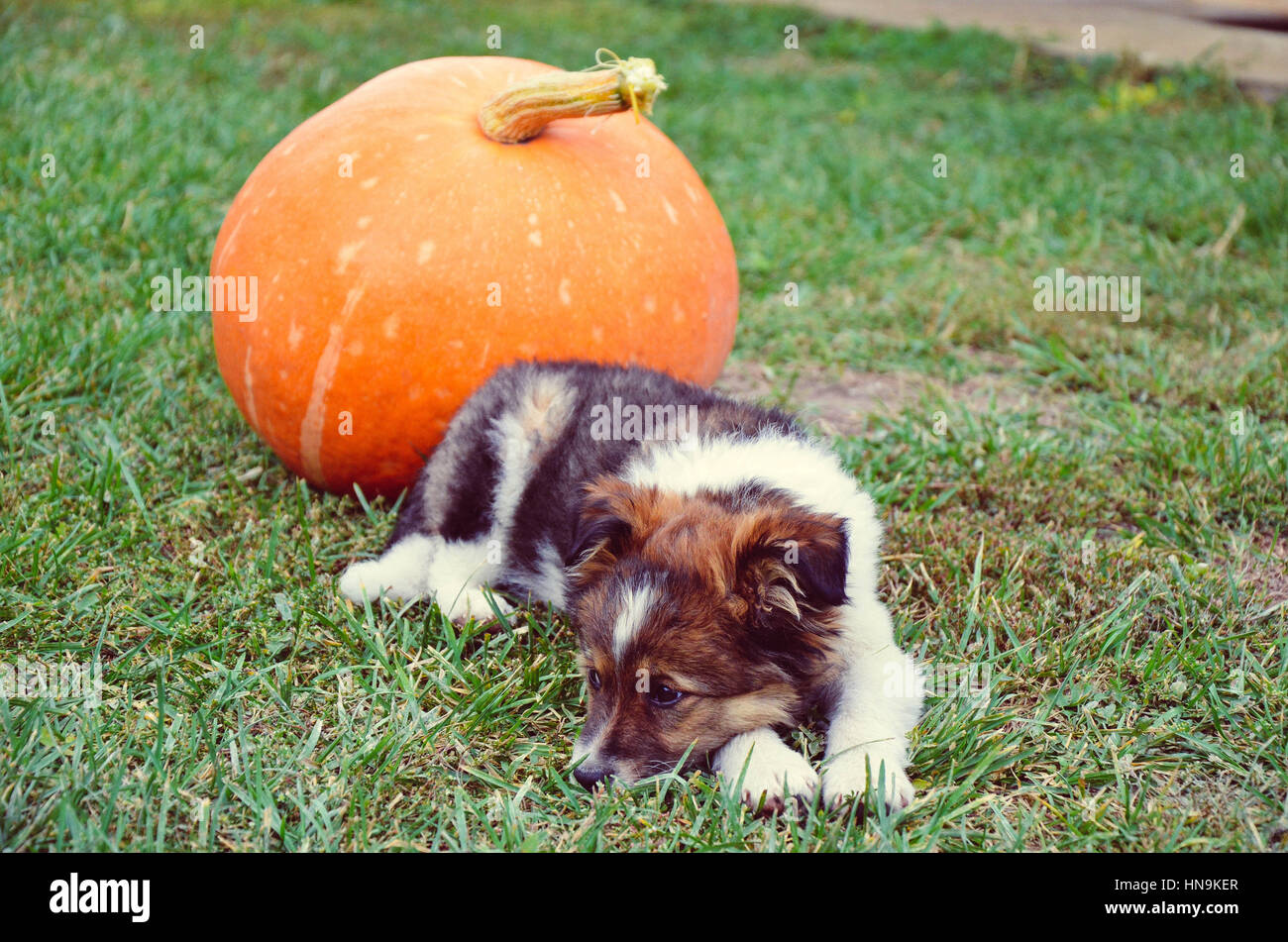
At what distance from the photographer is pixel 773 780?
261 cm

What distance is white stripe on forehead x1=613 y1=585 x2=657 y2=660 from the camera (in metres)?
2.62

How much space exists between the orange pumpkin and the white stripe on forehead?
132 cm

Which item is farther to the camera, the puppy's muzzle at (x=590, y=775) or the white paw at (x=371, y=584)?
the white paw at (x=371, y=584)

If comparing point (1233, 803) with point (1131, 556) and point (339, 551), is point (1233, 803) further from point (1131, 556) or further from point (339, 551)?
point (339, 551)

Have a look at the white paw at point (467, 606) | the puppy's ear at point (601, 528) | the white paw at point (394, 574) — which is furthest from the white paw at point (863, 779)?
the white paw at point (394, 574)

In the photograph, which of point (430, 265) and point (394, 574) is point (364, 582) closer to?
point (394, 574)

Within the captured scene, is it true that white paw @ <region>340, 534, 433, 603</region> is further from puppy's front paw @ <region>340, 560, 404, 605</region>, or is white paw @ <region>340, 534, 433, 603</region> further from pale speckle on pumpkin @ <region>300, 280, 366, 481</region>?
pale speckle on pumpkin @ <region>300, 280, 366, 481</region>

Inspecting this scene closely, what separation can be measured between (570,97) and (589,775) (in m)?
2.25

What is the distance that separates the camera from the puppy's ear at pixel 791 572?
2.50 metres

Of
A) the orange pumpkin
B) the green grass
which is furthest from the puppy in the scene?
the orange pumpkin

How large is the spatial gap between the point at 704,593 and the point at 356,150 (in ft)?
7.01

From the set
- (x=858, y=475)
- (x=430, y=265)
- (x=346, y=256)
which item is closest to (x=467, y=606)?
(x=430, y=265)

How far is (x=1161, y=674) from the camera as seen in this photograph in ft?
10.0

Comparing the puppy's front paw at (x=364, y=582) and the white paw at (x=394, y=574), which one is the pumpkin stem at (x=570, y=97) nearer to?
the white paw at (x=394, y=574)
